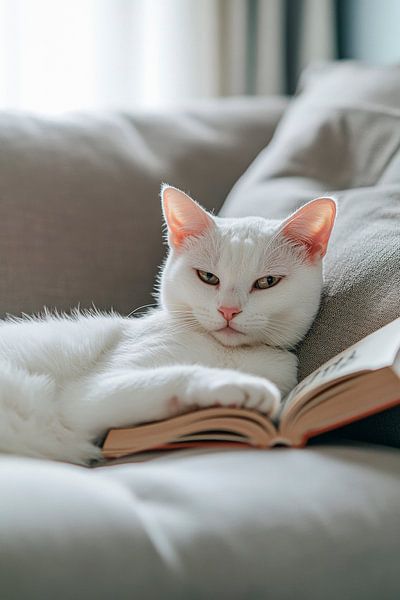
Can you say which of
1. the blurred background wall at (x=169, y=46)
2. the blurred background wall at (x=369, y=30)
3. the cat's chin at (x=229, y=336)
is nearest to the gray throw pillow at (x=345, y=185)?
the cat's chin at (x=229, y=336)

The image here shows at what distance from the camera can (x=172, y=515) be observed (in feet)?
2.54

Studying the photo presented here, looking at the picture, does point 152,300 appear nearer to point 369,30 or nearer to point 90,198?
point 90,198

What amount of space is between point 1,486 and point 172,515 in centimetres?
19

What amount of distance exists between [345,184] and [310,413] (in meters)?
0.74

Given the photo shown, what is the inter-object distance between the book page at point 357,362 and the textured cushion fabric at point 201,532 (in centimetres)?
11

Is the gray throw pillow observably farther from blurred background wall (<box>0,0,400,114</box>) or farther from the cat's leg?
blurred background wall (<box>0,0,400,114</box>)

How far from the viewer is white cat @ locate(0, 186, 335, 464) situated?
106 cm

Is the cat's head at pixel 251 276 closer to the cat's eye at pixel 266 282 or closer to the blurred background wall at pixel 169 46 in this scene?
the cat's eye at pixel 266 282

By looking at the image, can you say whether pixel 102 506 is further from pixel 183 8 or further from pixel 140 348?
pixel 183 8

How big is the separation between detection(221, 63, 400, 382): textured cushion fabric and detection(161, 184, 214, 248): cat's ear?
24 centimetres

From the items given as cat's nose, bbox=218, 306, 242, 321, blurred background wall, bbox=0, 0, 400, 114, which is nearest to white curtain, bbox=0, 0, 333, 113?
blurred background wall, bbox=0, 0, 400, 114

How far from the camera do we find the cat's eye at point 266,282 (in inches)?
47.1

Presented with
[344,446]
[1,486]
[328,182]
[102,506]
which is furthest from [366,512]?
[328,182]

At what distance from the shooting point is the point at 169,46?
8.24 feet
